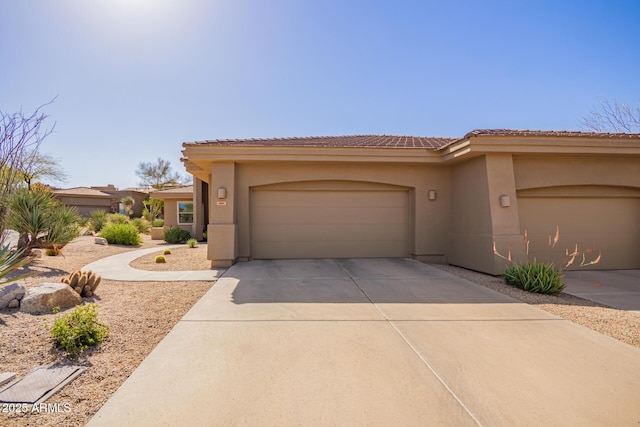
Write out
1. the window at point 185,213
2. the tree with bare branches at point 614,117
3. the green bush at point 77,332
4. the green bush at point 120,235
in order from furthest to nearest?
the window at point 185,213 < the tree with bare branches at point 614,117 < the green bush at point 120,235 < the green bush at point 77,332

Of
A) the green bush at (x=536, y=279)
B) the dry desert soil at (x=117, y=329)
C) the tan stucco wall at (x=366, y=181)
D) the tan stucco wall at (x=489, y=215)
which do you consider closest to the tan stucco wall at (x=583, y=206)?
the tan stucco wall at (x=489, y=215)

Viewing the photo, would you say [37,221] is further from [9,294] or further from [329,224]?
[329,224]

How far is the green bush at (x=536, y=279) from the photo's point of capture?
20.3 feet

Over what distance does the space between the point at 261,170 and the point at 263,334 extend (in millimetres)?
6455

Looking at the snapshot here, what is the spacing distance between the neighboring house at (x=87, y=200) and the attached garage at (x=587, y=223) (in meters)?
38.0

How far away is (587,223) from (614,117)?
14.4m

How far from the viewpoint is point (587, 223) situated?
9141 mm

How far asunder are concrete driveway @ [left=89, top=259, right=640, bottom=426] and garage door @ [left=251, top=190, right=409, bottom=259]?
4619mm

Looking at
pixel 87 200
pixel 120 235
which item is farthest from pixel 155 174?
pixel 120 235

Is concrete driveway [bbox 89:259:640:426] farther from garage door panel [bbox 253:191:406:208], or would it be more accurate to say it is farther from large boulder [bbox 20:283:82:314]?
garage door panel [bbox 253:191:406:208]

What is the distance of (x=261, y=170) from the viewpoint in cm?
963

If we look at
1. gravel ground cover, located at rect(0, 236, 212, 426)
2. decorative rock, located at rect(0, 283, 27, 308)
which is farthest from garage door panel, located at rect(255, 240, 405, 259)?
decorative rock, located at rect(0, 283, 27, 308)

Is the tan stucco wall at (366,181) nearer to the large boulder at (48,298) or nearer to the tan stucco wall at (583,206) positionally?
the tan stucco wall at (583,206)

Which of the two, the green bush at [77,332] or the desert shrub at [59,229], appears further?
the desert shrub at [59,229]
